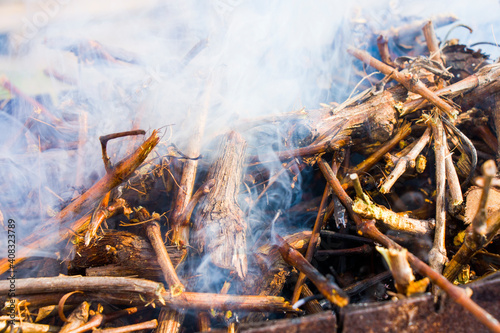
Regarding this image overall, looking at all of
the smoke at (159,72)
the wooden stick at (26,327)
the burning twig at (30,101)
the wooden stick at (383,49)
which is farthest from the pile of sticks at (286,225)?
the burning twig at (30,101)

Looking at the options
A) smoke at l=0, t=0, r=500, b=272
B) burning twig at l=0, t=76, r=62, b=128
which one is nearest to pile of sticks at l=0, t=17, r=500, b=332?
smoke at l=0, t=0, r=500, b=272

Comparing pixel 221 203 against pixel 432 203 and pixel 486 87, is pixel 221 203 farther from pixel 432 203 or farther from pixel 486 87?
pixel 486 87

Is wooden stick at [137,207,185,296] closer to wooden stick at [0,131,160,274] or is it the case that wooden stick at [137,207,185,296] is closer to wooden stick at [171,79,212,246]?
wooden stick at [171,79,212,246]

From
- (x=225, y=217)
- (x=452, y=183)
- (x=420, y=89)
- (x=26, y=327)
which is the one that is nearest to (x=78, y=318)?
(x=26, y=327)

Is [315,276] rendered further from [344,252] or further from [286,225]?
[286,225]

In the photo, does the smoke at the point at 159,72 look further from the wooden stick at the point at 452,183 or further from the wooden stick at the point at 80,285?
the wooden stick at the point at 452,183

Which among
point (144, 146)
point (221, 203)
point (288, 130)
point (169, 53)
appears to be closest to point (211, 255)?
point (221, 203)
